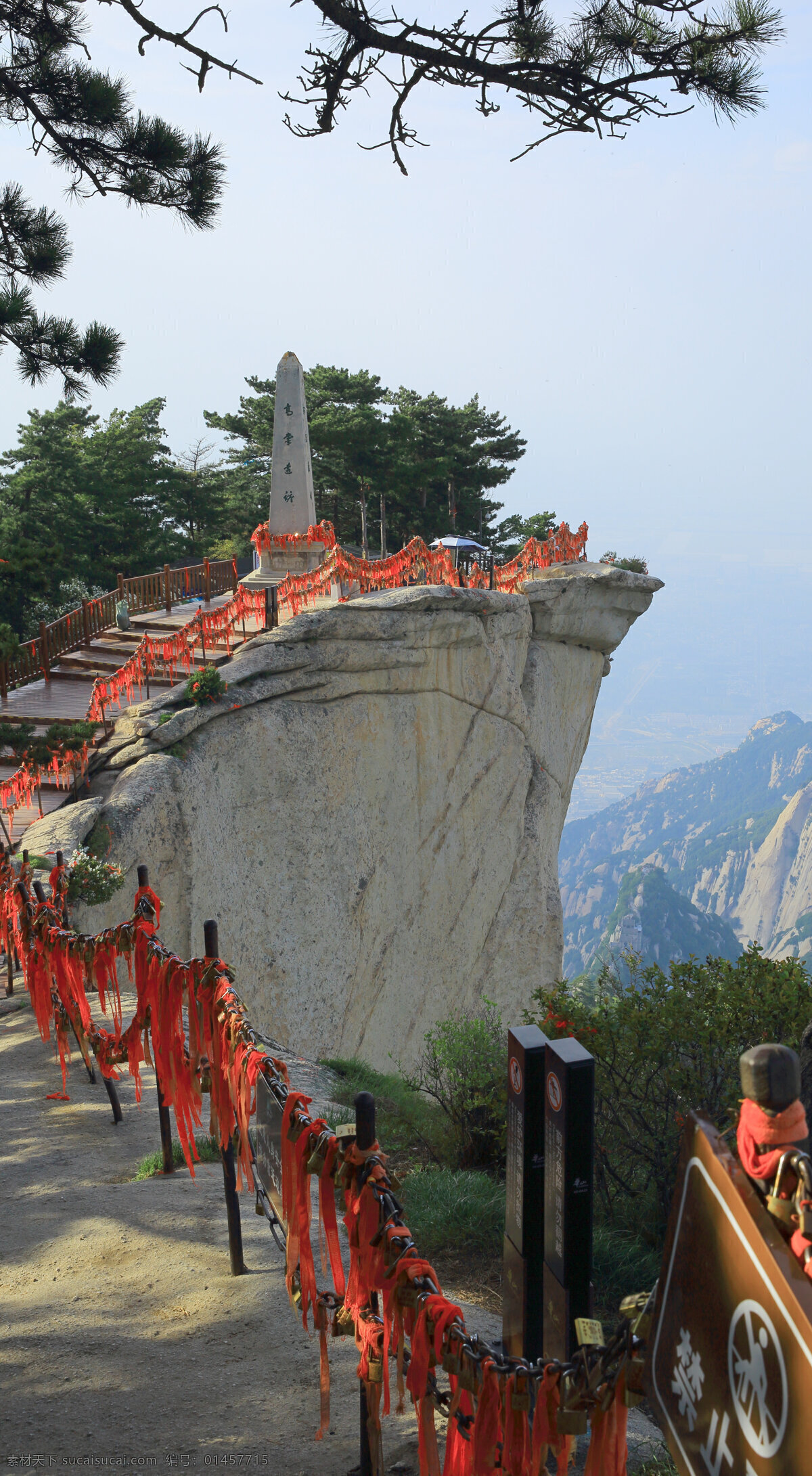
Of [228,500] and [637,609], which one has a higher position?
[228,500]

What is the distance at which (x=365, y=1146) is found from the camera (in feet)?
11.9

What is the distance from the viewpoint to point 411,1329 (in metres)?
3.23

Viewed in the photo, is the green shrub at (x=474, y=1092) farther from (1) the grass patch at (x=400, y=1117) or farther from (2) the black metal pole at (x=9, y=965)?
(2) the black metal pole at (x=9, y=965)

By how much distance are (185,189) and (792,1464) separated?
8137 mm

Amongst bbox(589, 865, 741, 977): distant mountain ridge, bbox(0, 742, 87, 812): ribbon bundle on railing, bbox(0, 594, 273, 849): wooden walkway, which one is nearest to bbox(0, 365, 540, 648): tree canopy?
bbox(0, 594, 273, 849): wooden walkway

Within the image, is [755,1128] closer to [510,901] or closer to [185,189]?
[185,189]

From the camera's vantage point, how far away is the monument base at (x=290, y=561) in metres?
21.8

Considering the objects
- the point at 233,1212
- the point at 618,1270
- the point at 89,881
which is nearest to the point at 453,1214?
the point at 618,1270

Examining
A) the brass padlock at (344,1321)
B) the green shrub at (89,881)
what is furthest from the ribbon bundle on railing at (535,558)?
the brass padlock at (344,1321)

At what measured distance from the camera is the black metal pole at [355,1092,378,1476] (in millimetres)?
3572

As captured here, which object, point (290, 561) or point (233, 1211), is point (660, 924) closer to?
point (290, 561)

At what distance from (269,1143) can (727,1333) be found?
2.62m

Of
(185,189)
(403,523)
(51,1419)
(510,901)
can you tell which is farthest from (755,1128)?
(403,523)

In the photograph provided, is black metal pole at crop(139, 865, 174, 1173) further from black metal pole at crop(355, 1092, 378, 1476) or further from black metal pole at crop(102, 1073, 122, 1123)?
black metal pole at crop(355, 1092, 378, 1476)
